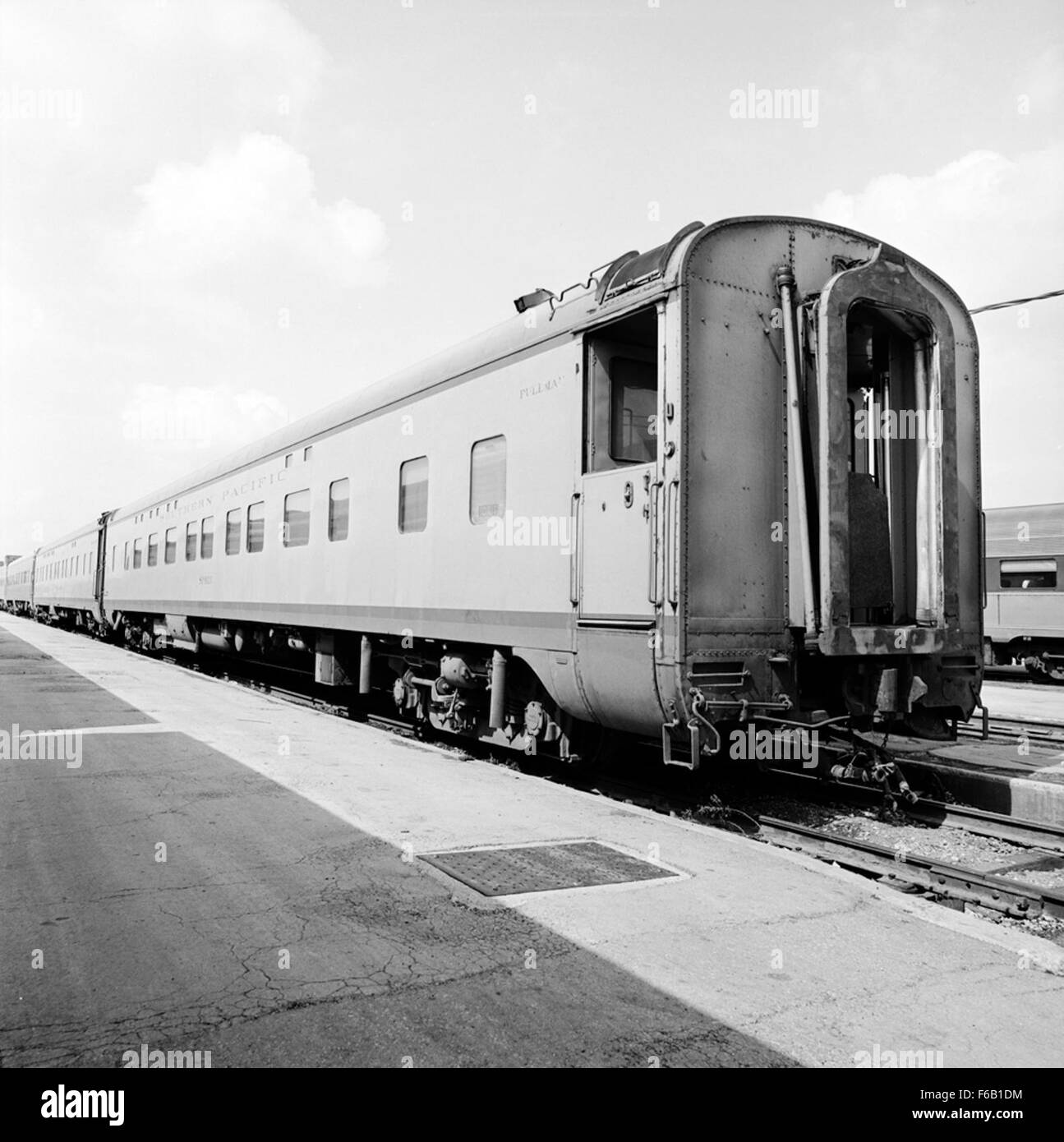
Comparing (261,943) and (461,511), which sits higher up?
(461,511)

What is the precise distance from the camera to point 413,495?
947cm

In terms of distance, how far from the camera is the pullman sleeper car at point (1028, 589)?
1969 cm

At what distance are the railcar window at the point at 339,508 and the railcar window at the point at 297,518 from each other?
2.43 feet

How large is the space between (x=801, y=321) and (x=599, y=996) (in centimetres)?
480

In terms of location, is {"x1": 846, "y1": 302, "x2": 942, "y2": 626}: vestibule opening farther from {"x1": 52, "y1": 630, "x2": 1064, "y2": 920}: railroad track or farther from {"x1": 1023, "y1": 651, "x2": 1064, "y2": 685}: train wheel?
{"x1": 1023, "y1": 651, "x2": 1064, "y2": 685}: train wheel

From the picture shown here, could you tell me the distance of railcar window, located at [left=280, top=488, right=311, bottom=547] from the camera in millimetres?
12094

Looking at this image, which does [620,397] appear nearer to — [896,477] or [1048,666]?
[896,477]

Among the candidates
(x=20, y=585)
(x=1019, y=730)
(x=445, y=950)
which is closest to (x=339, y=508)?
(x=445, y=950)

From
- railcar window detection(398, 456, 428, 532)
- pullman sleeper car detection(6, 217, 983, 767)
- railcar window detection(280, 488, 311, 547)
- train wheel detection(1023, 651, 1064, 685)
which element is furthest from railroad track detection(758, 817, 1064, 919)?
train wheel detection(1023, 651, 1064, 685)

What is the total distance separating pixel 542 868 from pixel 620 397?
359 centimetres
